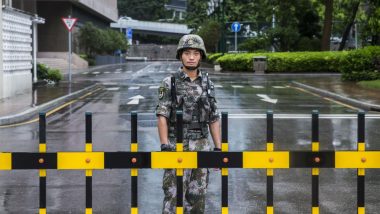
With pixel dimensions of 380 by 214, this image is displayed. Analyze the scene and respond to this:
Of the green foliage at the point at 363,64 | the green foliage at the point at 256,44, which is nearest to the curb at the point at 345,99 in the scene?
the green foliage at the point at 363,64

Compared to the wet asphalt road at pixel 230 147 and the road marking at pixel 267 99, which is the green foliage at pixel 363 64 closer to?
the road marking at pixel 267 99

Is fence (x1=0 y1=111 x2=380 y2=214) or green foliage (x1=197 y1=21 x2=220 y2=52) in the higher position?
green foliage (x1=197 y1=21 x2=220 y2=52)

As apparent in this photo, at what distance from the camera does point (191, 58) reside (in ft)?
17.8

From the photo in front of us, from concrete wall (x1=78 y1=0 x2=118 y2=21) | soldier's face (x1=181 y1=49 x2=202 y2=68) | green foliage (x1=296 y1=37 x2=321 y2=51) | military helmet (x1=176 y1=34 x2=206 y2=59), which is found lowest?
soldier's face (x1=181 y1=49 x2=202 y2=68)

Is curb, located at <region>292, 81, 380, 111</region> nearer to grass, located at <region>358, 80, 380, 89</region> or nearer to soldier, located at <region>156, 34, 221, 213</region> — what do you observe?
grass, located at <region>358, 80, 380, 89</region>

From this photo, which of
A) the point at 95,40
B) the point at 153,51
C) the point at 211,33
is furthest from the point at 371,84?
the point at 153,51

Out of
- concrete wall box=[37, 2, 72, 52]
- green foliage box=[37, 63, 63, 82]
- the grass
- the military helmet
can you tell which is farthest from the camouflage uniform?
concrete wall box=[37, 2, 72, 52]

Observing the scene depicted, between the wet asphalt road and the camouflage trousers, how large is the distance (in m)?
1.55

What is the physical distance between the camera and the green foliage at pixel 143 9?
5157 inches

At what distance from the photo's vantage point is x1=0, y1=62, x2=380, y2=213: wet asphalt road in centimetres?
746

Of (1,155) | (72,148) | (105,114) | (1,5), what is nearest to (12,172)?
(72,148)

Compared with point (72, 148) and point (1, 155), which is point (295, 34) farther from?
point (1, 155)

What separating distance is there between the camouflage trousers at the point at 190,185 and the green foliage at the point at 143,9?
12685 centimetres

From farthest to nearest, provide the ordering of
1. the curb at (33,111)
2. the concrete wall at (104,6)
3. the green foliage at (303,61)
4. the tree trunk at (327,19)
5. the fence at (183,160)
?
the concrete wall at (104,6) < the tree trunk at (327,19) < the green foliage at (303,61) < the curb at (33,111) < the fence at (183,160)
